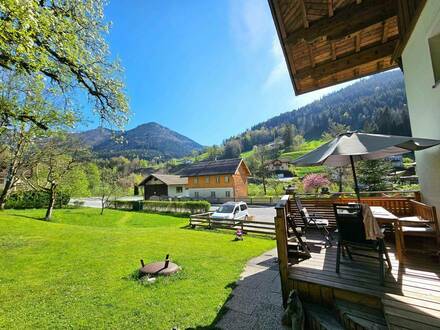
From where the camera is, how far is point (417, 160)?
5160mm

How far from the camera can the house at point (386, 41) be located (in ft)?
12.8

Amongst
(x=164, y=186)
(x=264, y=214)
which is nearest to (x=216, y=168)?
(x=164, y=186)

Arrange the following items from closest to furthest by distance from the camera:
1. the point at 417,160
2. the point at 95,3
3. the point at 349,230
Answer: the point at 349,230, the point at 417,160, the point at 95,3

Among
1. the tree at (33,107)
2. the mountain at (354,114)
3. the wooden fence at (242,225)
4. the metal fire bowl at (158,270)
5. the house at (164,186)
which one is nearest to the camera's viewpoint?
the metal fire bowl at (158,270)

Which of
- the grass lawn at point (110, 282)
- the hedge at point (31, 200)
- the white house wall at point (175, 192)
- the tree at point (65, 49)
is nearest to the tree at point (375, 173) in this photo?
the grass lawn at point (110, 282)

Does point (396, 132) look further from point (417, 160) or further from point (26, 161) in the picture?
point (26, 161)

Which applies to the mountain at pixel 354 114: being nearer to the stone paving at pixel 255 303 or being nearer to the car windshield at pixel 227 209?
the car windshield at pixel 227 209

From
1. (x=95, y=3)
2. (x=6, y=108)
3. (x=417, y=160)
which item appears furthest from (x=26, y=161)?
(x=417, y=160)

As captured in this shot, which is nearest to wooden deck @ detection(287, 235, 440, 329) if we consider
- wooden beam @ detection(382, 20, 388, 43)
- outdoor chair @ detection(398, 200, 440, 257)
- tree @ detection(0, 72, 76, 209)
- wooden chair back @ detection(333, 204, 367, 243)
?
outdoor chair @ detection(398, 200, 440, 257)

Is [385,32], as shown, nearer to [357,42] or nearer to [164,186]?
[357,42]

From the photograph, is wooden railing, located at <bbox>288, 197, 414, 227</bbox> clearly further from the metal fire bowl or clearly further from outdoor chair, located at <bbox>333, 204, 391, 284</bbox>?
the metal fire bowl

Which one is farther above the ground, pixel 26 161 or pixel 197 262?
pixel 26 161

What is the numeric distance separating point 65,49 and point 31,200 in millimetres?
29797

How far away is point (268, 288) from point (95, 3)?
31.5 ft
